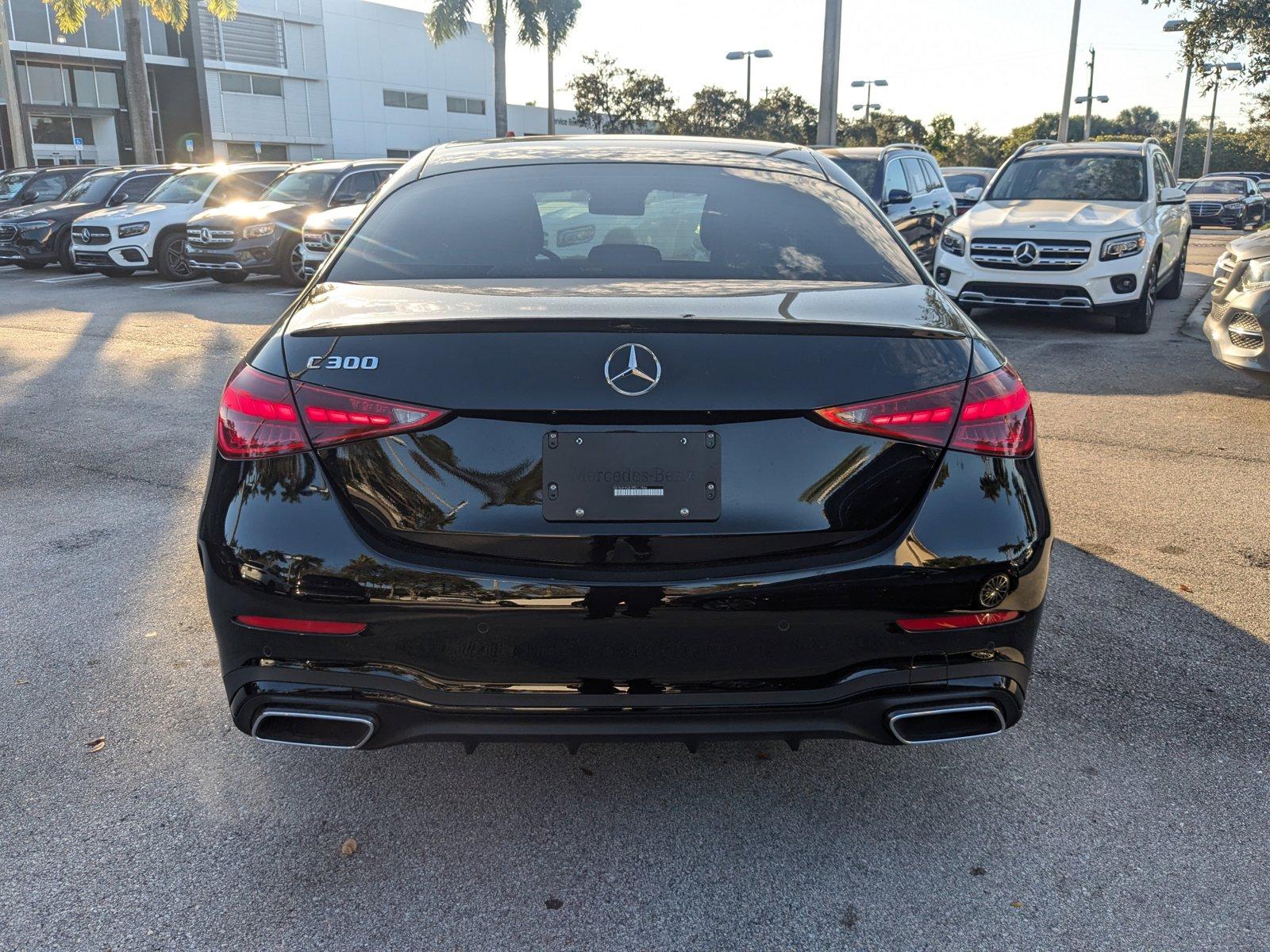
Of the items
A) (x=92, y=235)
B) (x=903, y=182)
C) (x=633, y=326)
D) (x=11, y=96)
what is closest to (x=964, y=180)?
(x=903, y=182)

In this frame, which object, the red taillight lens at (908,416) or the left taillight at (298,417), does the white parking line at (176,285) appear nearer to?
the left taillight at (298,417)

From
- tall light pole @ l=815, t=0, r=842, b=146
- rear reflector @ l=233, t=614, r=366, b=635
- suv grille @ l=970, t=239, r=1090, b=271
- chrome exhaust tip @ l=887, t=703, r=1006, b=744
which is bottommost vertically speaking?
chrome exhaust tip @ l=887, t=703, r=1006, b=744

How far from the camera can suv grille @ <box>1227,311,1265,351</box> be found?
6.96 meters

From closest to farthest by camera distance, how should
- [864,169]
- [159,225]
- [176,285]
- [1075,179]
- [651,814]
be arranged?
[651,814]
[1075,179]
[864,169]
[176,285]
[159,225]

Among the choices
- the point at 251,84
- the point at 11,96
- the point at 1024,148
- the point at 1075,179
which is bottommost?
the point at 1075,179

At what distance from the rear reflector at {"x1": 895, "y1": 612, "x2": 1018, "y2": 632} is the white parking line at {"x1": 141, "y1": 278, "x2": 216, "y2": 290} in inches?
646

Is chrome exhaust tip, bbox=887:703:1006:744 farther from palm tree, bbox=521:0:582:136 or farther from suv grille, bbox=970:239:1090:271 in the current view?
palm tree, bbox=521:0:582:136

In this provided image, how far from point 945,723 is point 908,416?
26.6 inches

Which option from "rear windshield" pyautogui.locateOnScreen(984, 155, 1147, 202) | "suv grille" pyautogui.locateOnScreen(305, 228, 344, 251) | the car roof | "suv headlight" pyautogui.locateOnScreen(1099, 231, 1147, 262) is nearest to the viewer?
the car roof

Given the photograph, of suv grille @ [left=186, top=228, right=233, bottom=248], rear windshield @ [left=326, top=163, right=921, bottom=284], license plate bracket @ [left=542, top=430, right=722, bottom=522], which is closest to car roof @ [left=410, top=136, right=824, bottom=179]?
rear windshield @ [left=326, top=163, right=921, bottom=284]

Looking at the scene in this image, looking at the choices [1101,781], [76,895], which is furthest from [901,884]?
[76,895]

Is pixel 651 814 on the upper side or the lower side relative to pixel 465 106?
lower

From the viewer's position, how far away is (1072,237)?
34.5 ft

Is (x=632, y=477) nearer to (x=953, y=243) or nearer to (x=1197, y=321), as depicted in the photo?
(x=953, y=243)
